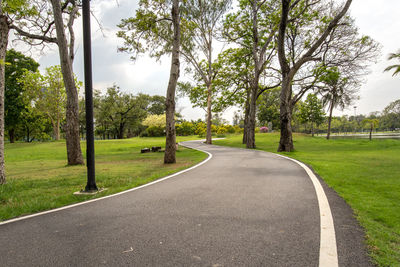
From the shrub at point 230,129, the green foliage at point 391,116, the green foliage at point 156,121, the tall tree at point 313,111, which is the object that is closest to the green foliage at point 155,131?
the green foliage at point 156,121

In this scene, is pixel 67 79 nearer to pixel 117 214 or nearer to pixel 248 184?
pixel 117 214

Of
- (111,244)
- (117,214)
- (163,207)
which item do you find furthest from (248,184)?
(111,244)

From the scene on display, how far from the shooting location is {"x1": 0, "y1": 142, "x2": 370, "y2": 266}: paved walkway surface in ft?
7.30

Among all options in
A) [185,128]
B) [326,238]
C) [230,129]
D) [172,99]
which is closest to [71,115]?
[172,99]

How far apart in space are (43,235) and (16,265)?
77 centimetres

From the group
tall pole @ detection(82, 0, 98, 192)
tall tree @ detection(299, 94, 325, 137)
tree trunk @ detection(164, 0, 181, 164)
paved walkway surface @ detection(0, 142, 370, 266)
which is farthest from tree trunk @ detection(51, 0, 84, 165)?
tall tree @ detection(299, 94, 325, 137)

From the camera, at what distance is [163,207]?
3.92m

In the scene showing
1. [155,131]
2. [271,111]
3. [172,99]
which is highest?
[271,111]

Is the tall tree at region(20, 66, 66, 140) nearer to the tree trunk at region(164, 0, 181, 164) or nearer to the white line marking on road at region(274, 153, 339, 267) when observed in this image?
the tree trunk at region(164, 0, 181, 164)

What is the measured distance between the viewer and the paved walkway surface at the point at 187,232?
2.22m

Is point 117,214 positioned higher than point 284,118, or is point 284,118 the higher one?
point 284,118

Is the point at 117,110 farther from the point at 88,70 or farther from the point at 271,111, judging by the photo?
the point at 88,70

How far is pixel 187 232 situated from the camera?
2834 mm

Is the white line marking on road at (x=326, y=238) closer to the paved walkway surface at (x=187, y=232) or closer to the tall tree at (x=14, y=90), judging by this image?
the paved walkway surface at (x=187, y=232)
